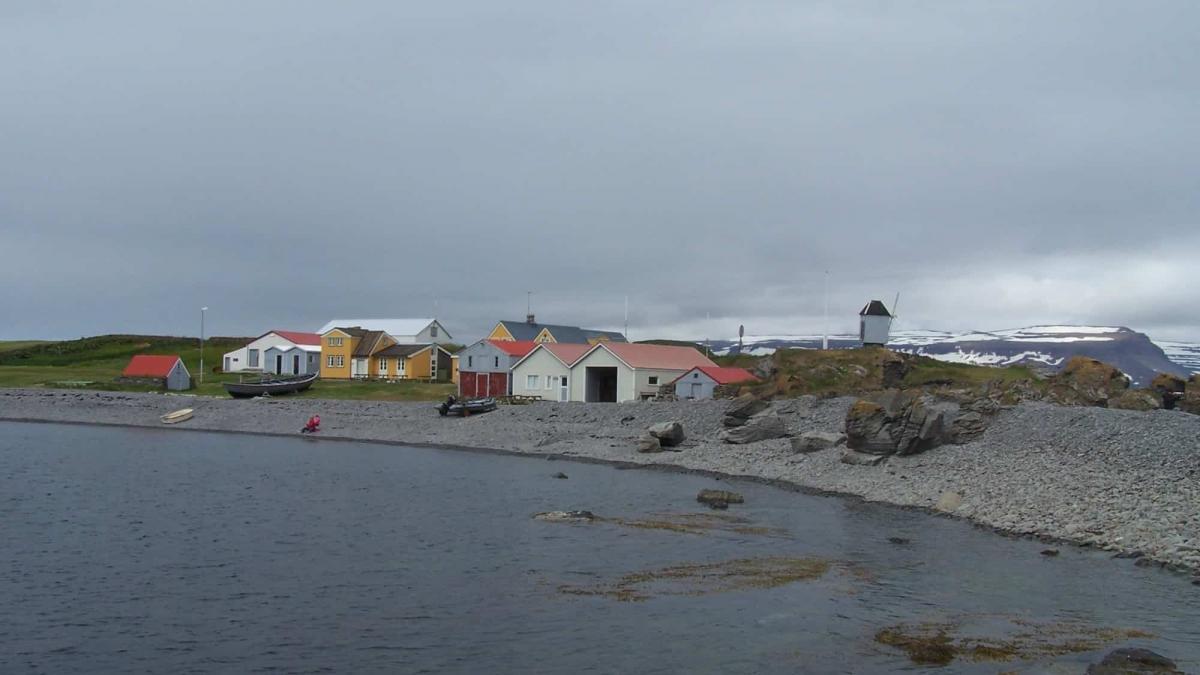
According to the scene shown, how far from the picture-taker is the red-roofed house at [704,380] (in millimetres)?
65438

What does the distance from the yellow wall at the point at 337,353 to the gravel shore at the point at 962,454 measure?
20.8m

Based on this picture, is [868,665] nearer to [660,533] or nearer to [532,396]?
[660,533]

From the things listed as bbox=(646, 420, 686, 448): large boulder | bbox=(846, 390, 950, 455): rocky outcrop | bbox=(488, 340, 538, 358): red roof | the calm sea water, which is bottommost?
the calm sea water

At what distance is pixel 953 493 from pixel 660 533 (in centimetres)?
1157

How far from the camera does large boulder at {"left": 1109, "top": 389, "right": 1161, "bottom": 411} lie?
48719mm

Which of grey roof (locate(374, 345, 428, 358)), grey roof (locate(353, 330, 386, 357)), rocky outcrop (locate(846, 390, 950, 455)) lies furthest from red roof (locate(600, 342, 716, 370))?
grey roof (locate(353, 330, 386, 357))

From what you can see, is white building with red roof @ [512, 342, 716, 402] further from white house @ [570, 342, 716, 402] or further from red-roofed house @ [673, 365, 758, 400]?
red-roofed house @ [673, 365, 758, 400]

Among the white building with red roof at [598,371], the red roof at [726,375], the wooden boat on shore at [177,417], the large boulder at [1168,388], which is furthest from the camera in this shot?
the wooden boat on shore at [177,417]

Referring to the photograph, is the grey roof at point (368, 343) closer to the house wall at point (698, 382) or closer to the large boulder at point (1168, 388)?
the house wall at point (698, 382)

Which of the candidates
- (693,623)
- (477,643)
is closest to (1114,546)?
(693,623)

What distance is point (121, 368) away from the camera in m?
102

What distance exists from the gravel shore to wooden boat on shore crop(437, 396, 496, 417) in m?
0.74

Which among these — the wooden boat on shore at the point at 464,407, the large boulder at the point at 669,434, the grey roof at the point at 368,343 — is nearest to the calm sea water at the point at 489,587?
the large boulder at the point at 669,434

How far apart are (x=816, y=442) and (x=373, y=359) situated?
56180 mm
